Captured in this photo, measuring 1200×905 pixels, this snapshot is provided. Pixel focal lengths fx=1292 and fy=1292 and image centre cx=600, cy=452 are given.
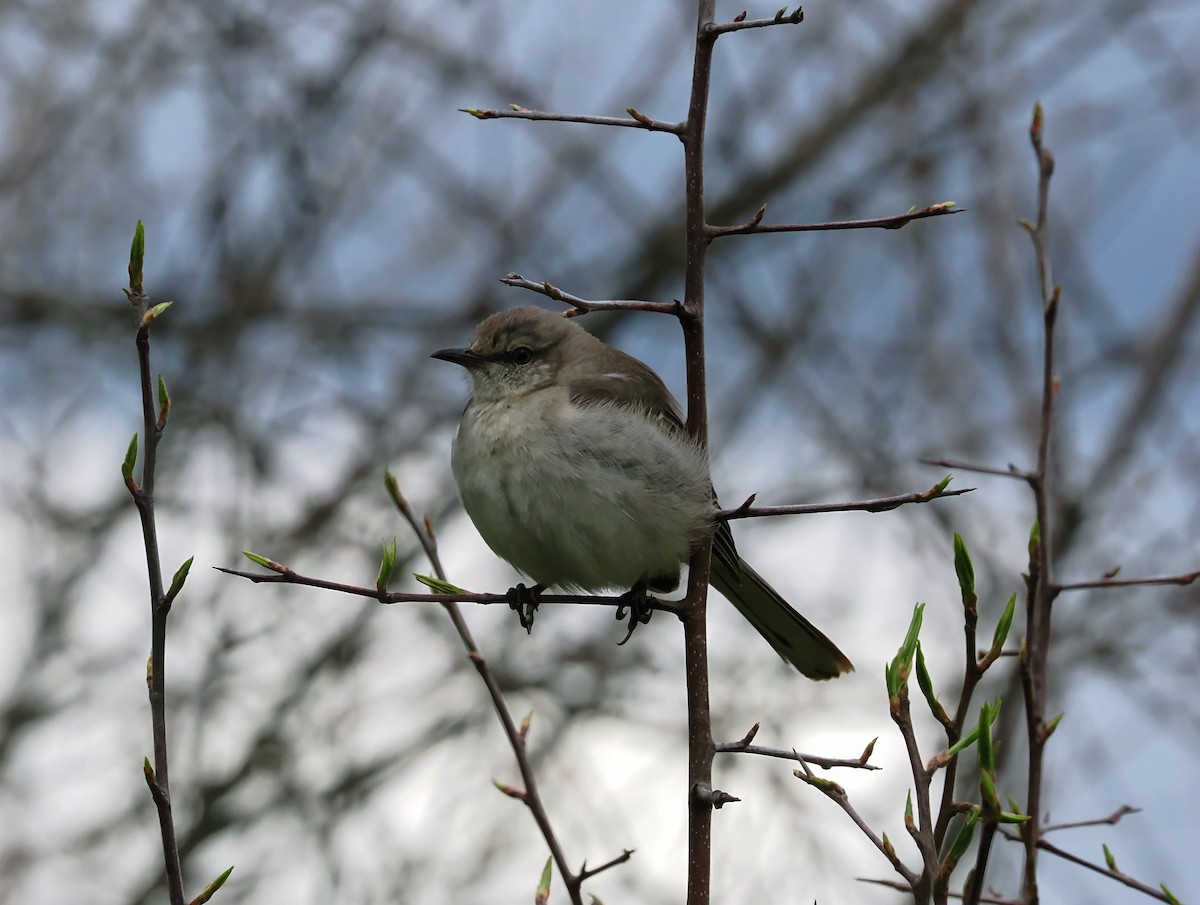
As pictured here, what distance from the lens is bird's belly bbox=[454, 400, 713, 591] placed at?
4441 millimetres

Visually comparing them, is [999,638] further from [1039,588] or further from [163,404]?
[163,404]

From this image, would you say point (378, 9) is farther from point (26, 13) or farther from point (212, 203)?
point (26, 13)

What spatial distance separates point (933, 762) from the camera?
7.48ft

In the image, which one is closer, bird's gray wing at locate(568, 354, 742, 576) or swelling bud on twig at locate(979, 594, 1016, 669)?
swelling bud on twig at locate(979, 594, 1016, 669)

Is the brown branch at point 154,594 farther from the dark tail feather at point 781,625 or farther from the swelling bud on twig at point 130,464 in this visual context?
the dark tail feather at point 781,625

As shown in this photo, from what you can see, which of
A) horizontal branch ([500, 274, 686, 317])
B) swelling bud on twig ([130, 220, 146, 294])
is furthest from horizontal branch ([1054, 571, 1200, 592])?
swelling bud on twig ([130, 220, 146, 294])

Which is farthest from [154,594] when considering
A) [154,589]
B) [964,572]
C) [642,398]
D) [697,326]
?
[642,398]

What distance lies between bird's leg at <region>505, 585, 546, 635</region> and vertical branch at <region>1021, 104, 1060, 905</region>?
136 cm

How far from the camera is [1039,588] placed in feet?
9.22

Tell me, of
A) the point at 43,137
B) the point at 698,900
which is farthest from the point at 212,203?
the point at 698,900

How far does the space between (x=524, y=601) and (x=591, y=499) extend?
2.81 ft

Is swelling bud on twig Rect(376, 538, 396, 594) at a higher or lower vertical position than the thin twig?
higher

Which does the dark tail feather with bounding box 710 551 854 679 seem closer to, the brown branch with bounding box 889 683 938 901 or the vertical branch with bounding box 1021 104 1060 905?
the vertical branch with bounding box 1021 104 1060 905

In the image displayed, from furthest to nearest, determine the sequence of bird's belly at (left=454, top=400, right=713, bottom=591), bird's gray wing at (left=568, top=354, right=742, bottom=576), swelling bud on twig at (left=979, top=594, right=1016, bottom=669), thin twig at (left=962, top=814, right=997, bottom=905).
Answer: bird's gray wing at (left=568, top=354, right=742, bottom=576) → bird's belly at (left=454, top=400, right=713, bottom=591) → swelling bud on twig at (left=979, top=594, right=1016, bottom=669) → thin twig at (left=962, top=814, right=997, bottom=905)
